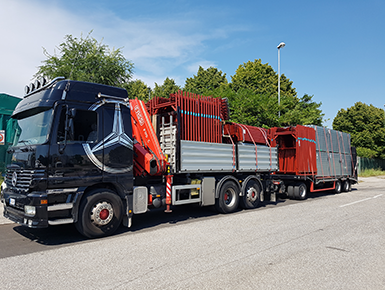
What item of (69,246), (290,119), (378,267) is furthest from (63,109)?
(290,119)

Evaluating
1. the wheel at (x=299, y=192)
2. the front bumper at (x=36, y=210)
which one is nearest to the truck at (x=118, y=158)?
the front bumper at (x=36, y=210)

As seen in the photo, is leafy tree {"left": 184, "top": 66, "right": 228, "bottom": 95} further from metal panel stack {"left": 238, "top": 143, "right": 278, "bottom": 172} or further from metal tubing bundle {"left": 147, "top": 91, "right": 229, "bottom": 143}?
metal tubing bundle {"left": 147, "top": 91, "right": 229, "bottom": 143}

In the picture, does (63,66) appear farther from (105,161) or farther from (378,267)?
(378,267)

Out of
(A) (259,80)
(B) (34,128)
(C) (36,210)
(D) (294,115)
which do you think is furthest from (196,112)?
(A) (259,80)

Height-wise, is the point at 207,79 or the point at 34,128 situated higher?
the point at 207,79

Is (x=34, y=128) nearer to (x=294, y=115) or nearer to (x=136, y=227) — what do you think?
(x=136, y=227)

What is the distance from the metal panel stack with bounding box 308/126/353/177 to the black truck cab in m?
10.5

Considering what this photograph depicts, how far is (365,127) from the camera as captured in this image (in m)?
38.1

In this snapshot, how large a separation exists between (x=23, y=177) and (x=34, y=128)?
40.6 inches

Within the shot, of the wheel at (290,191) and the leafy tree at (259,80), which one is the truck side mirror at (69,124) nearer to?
the wheel at (290,191)

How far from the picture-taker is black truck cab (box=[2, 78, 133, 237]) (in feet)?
20.1

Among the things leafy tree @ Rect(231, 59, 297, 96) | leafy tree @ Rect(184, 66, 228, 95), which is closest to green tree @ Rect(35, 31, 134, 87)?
leafy tree @ Rect(231, 59, 297, 96)

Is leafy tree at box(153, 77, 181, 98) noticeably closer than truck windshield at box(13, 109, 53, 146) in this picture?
No

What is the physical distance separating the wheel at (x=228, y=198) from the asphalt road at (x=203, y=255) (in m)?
0.97
